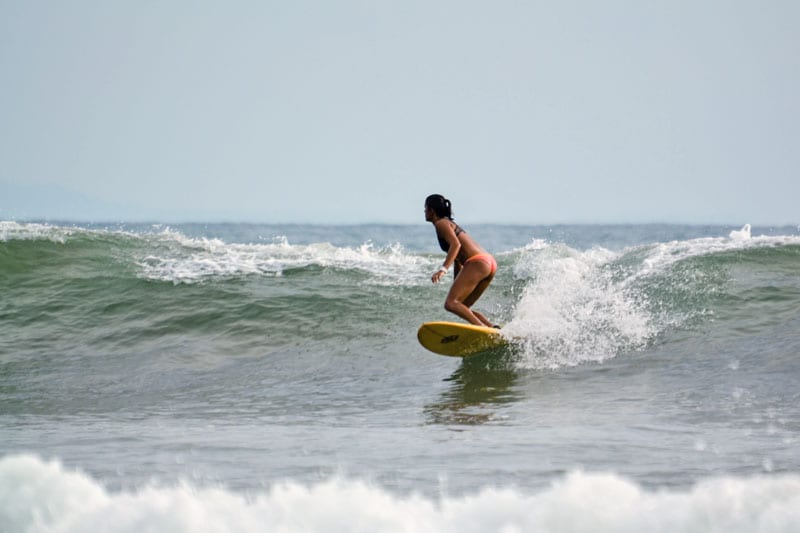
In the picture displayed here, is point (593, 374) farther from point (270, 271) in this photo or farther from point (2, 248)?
point (2, 248)

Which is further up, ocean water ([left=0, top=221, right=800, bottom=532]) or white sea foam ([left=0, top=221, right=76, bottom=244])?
white sea foam ([left=0, top=221, right=76, bottom=244])

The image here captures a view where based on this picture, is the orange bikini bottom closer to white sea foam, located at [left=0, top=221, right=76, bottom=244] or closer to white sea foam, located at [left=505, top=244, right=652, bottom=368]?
white sea foam, located at [left=505, top=244, right=652, bottom=368]

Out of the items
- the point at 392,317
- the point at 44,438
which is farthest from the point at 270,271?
the point at 44,438

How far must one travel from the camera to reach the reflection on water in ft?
23.8

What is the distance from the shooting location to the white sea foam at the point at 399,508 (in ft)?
12.6

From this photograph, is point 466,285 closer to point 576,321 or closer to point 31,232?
point 576,321

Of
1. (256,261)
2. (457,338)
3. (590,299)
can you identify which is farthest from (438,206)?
(256,261)

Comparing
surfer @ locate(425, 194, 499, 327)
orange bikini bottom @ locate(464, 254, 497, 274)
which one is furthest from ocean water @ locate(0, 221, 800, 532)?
orange bikini bottom @ locate(464, 254, 497, 274)

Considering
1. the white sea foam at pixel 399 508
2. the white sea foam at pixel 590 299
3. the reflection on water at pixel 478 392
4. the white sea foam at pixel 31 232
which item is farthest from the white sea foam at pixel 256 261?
the white sea foam at pixel 399 508

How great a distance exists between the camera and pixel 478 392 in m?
8.48

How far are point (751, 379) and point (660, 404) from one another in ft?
4.66

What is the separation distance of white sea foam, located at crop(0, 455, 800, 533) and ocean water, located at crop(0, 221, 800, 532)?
1cm

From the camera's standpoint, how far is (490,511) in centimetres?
408

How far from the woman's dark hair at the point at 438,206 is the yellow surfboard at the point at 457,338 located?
1239 mm
